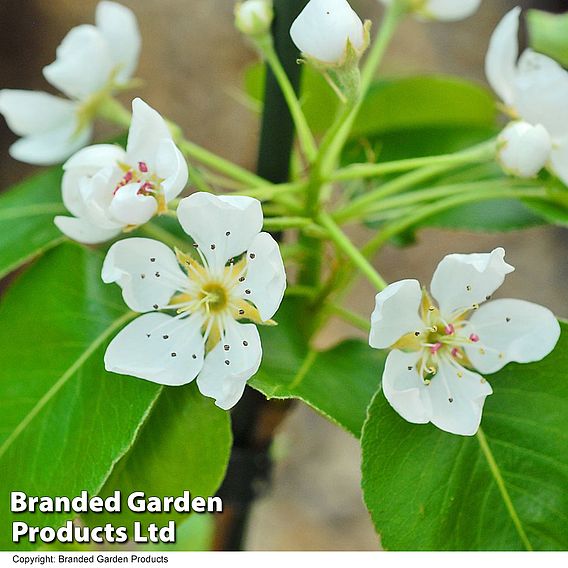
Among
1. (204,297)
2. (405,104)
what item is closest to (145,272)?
(204,297)

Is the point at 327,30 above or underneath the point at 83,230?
above

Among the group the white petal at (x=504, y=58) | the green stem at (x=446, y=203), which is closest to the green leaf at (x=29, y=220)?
the green stem at (x=446, y=203)

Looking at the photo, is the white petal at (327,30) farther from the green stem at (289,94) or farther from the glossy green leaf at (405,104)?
the glossy green leaf at (405,104)

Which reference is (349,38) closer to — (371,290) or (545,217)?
(545,217)

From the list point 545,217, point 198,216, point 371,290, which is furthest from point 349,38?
point 371,290

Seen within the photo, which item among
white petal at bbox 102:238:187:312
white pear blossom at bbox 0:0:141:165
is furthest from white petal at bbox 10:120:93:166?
white petal at bbox 102:238:187:312

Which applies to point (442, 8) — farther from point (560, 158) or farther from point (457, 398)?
point (457, 398)

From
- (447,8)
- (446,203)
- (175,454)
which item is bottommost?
(175,454)
